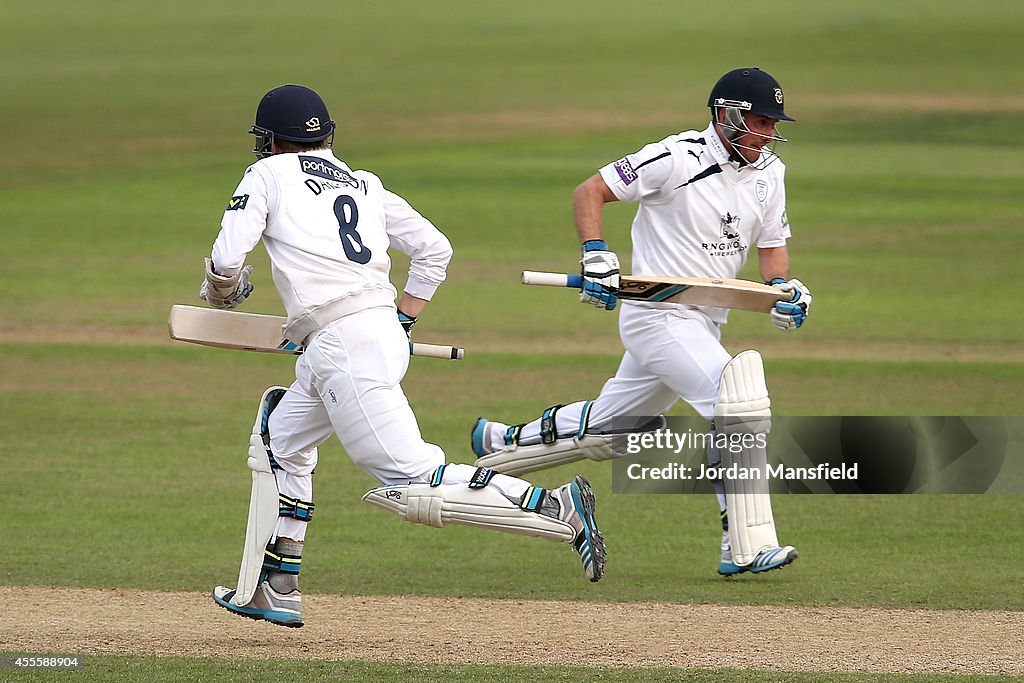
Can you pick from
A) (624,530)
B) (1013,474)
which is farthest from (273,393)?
(1013,474)

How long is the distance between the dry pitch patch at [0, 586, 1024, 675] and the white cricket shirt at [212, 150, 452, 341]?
111cm

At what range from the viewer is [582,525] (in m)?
5.34

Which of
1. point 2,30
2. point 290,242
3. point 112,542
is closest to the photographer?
point 290,242

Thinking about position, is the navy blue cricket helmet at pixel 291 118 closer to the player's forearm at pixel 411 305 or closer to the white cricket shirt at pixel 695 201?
the player's forearm at pixel 411 305

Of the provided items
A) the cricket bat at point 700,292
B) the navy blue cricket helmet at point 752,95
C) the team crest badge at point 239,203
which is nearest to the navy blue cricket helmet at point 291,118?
the team crest badge at point 239,203

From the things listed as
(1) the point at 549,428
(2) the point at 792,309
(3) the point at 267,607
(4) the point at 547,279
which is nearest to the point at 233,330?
(3) the point at 267,607

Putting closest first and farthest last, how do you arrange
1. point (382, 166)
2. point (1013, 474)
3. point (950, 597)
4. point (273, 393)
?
point (273, 393) < point (950, 597) < point (1013, 474) < point (382, 166)

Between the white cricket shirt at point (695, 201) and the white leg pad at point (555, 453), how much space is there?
2.28ft

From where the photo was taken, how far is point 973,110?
33.5m

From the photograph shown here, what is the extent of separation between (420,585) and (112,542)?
1.60 meters

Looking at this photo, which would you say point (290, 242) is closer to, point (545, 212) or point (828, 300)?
point (828, 300)

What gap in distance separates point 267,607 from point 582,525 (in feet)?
3.84

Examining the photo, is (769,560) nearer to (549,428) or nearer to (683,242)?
(549,428)

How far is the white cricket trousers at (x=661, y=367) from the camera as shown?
6602mm
